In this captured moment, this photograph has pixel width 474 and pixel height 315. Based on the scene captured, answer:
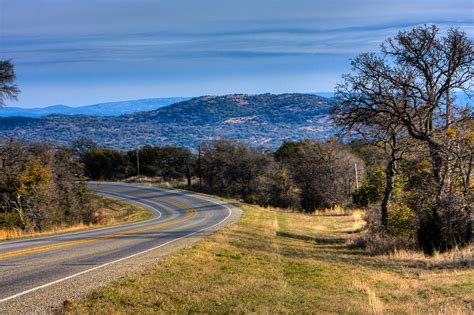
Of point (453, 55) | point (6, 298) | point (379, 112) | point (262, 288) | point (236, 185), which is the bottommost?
point (236, 185)

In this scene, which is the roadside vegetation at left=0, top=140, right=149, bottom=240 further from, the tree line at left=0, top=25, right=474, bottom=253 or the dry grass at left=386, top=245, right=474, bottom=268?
the dry grass at left=386, top=245, right=474, bottom=268

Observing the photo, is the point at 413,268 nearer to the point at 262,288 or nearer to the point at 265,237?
the point at 262,288

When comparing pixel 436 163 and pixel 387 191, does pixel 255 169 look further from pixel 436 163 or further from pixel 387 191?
pixel 436 163

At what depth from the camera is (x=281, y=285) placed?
414 inches

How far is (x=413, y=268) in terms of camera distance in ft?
45.4

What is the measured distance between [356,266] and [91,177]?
7761cm

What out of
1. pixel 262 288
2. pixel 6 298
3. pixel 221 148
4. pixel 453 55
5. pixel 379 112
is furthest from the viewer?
pixel 221 148

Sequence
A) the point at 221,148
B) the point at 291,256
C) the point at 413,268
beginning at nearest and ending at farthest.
→ the point at 413,268, the point at 291,256, the point at 221,148

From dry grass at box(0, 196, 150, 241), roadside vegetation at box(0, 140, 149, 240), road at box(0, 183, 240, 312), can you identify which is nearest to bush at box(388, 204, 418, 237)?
road at box(0, 183, 240, 312)

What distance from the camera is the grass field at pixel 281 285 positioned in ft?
26.5

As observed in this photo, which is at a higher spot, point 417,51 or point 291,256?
point 417,51

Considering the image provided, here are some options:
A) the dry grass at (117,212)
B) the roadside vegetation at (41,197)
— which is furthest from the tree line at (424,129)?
the dry grass at (117,212)

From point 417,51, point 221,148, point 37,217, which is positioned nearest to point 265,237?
point 417,51

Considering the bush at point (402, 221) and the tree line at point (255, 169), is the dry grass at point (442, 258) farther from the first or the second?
the tree line at point (255, 169)
